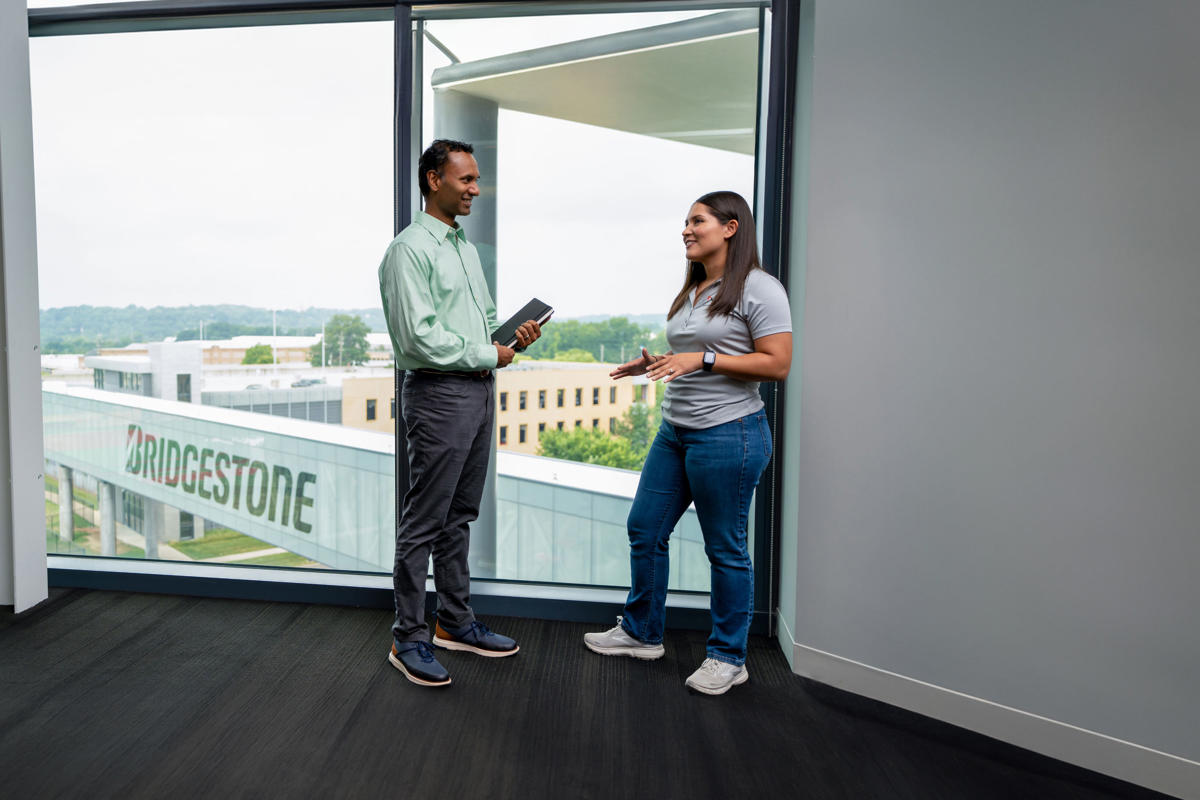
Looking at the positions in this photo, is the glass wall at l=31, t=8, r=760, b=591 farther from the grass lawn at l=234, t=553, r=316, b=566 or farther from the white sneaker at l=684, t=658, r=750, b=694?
the white sneaker at l=684, t=658, r=750, b=694

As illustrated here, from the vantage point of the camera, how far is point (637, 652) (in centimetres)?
231

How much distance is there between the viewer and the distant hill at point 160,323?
9.20 feet

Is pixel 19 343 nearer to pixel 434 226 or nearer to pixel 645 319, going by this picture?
pixel 434 226

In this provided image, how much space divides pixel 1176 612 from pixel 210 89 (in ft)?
11.6

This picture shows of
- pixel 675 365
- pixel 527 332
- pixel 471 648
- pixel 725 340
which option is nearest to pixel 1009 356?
pixel 725 340

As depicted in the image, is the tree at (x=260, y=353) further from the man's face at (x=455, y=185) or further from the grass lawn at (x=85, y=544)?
the man's face at (x=455, y=185)

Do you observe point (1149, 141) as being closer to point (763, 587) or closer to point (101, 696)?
point (763, 587)

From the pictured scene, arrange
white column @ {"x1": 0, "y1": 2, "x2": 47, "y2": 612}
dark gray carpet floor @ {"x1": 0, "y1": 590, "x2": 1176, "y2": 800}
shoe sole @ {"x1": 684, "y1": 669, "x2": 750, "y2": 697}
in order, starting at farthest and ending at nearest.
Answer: white column @ {"x1": 0, "y1": 2, "x2": 47, "y2": 612}, shoe sole @ {"x1": 684, "y1": 669, "x2": 750, "y2": 697}, dark gray carpet floor @ {"x1": 0, "y1": 590, "x2": 1176, "y2": 800}

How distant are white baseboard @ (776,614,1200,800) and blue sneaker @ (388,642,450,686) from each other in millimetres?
1103

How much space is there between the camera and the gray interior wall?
65.8 inches

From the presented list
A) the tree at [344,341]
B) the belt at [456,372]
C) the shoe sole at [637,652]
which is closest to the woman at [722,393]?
the shoe sole at [637,652]

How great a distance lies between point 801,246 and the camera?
2311mm

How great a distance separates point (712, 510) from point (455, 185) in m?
1.25

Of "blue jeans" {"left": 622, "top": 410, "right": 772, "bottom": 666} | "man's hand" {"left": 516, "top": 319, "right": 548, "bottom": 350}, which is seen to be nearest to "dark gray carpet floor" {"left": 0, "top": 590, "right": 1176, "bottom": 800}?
"blue jeans" {"left": 622, "top": 410, "right": 772, "bottom": 666}
